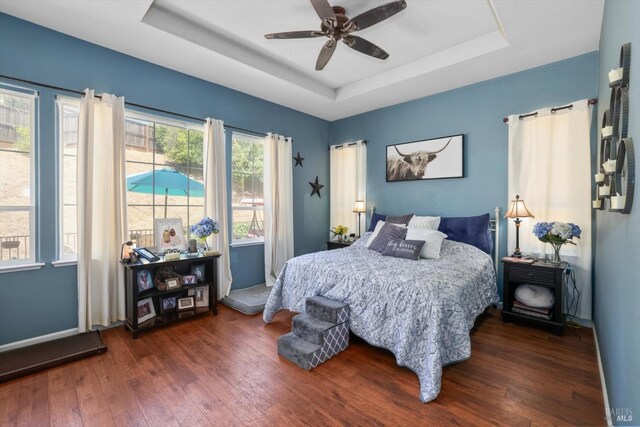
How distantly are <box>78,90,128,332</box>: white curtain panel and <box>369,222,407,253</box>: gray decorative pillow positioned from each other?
2.77 metres

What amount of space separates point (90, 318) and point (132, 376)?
1.05 m

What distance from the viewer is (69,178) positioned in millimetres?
2863

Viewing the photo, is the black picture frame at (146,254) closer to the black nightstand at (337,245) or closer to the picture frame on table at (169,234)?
the picture frame on table at (169,234)

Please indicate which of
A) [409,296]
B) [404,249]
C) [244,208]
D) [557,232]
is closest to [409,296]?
[409,296]

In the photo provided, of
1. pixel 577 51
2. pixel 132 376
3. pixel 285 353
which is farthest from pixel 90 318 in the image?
pixel 577 51

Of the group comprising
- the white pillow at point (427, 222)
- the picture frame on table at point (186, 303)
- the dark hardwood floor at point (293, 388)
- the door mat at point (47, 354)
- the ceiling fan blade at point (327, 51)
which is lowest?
the dark hardwood floor at point (293, 388)

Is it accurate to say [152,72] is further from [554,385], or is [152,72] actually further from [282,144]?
[554,385]

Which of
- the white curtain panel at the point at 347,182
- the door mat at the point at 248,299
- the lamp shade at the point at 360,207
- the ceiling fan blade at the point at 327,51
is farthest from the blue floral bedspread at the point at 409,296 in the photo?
the ceiling fan blade at the point at 327,51

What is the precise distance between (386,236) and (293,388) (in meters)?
2.05

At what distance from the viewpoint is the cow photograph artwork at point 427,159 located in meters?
3.93

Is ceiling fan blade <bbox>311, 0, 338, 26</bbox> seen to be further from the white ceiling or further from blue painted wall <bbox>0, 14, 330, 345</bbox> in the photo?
blue painted wall <bbox>0, 14, 330, 345</bbox>

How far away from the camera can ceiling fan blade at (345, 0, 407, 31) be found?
6.93ft

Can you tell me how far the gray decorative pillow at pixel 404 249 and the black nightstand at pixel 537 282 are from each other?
3.12ft

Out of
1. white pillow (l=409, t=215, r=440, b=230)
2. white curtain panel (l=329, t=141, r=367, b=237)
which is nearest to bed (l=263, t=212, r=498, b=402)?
white pillow (l=409, t=215, r=440, b=230)
